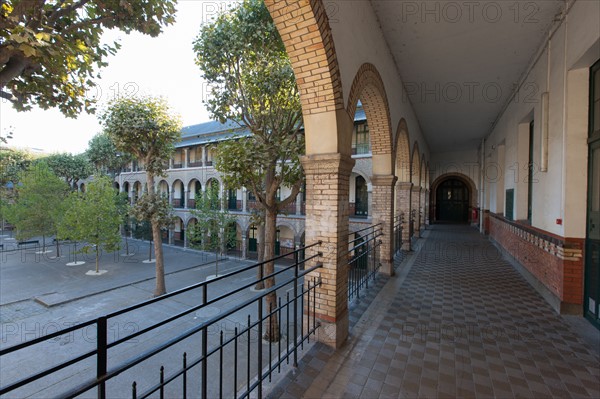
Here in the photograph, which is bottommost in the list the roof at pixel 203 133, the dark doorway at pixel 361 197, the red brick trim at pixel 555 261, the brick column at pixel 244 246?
the brick column at pixel 244 246

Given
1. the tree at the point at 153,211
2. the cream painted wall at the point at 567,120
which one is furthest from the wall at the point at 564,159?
the tree at the point at 153,211

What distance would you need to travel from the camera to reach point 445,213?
21.7 meters

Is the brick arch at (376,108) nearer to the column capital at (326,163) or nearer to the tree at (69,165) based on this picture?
the column capital at (326,163)

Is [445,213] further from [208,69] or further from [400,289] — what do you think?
[208,69]

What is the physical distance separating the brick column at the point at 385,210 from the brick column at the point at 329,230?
121 inches

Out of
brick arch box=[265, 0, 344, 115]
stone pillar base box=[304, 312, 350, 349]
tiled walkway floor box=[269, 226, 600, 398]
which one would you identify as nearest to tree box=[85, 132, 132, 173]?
brick arch box=[265, 0, 344, 115]

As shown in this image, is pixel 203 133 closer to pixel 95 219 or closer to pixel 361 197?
pixel 95 219

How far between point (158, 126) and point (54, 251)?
1901 cm

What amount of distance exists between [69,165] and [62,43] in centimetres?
2815

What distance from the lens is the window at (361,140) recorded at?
15977 millimetres

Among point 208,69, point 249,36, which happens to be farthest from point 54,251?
point 249,36

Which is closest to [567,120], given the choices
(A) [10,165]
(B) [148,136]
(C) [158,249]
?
(B) [148,136]

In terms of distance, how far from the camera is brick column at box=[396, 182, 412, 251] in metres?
9.19

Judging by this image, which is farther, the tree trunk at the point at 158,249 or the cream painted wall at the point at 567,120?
the tree trunk at the point at 158,249
